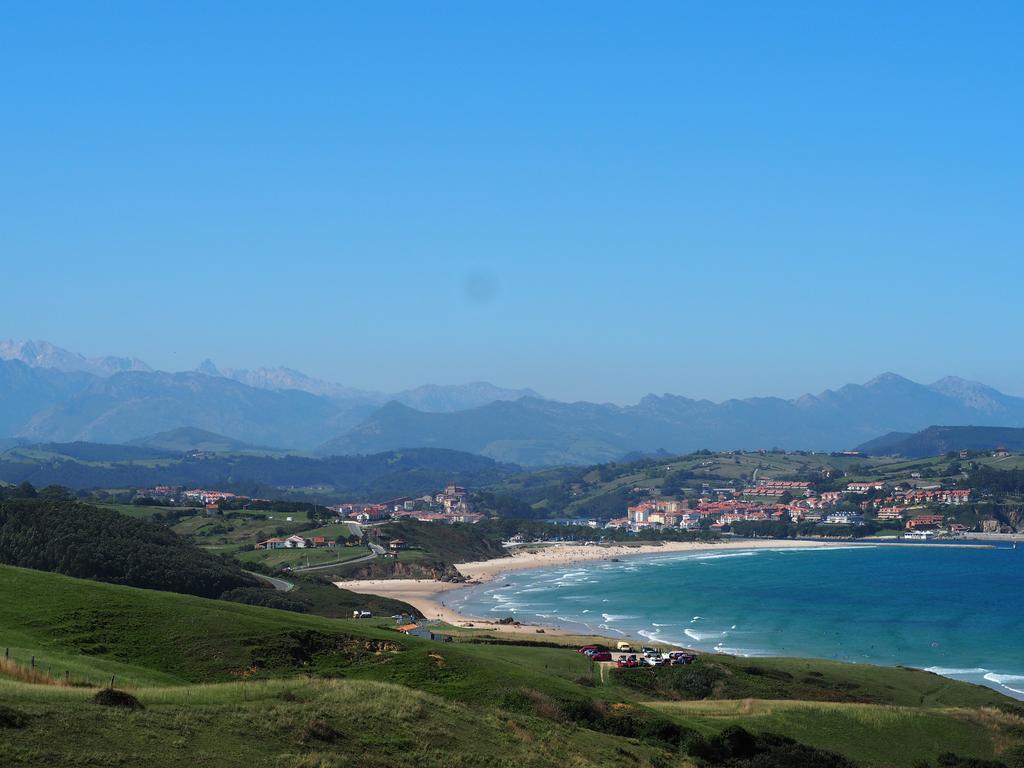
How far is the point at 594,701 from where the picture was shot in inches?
1314

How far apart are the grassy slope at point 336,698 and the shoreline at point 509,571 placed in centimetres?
2866

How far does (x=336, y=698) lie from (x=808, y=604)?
85612 millimetres

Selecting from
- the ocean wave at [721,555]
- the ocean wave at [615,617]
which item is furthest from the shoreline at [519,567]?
the ocean wave at [721,555]

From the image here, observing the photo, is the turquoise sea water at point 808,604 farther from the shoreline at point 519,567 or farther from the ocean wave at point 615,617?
the shoreline at point 519,567

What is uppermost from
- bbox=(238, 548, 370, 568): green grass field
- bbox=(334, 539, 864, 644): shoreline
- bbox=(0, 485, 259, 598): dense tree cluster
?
bbox=(0, 485, 259, 598): dense tree cluster

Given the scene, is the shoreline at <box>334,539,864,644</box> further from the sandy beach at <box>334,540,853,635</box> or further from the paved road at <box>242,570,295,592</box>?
the paved road at <box>242,570,295,592</box>

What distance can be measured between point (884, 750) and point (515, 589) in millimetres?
87519

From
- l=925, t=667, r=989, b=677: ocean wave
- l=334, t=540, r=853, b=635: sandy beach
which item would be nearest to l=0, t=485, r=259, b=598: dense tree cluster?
l=334, t=540, r=853, b=635: sandy beach

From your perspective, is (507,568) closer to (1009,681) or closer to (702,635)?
(702,635)

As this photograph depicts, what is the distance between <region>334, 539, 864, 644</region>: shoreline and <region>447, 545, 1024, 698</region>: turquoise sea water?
126 inches

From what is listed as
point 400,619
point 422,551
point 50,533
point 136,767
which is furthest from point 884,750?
point 422,551

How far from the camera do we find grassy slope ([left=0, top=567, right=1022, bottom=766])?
19062 millimetres

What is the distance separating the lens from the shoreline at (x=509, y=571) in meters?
82.0

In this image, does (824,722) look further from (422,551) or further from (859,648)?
(422,551)
